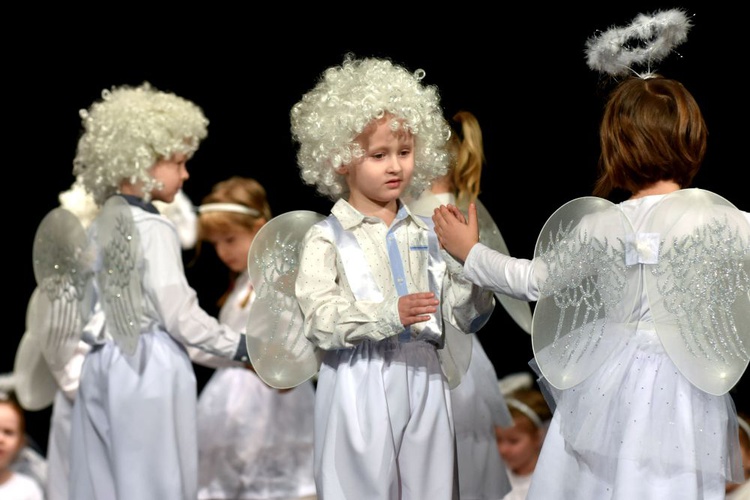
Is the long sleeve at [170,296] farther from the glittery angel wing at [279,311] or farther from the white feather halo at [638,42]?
the white feather halo at [638,42]

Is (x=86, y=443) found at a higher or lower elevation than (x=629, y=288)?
lower

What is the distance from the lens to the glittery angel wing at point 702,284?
274cm

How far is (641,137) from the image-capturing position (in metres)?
2.83

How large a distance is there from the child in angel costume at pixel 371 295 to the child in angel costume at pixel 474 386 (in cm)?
47

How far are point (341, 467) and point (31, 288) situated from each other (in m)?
3.21

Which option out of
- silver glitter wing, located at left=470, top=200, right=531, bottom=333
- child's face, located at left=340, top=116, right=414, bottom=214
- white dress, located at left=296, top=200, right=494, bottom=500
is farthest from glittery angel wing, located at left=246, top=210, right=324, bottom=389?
silver glitter wing, located at left=470, top=200, right=531, bottom=333

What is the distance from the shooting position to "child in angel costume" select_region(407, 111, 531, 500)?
11.9ft

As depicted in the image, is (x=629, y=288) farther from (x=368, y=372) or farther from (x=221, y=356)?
(x=221, y=356)

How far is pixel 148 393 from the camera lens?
3.66m

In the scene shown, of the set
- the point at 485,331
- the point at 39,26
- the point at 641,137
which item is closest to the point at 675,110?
the point at 641,137

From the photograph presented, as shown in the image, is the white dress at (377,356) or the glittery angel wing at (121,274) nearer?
the white dress at (377,356)

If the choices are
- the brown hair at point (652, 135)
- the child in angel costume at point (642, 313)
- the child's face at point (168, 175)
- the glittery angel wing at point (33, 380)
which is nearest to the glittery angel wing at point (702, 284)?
the child in angel costume at point (642, 313)

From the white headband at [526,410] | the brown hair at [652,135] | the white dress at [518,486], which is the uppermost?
the brown hair at [652,135]

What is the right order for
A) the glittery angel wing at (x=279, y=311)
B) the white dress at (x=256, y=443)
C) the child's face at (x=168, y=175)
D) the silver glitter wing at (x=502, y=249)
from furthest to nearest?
the white dress at (x=256, y=443) < the child's face at (x=168, y=175) < the silver glitter wing at (x=502, y=249) < the glittery angel wing at (x=279, y=311)
